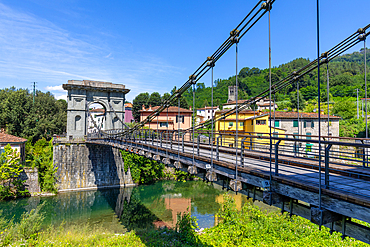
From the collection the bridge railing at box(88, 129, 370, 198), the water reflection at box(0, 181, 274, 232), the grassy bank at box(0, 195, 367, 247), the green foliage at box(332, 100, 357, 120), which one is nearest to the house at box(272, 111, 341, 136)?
the water reflection at box(0, 181, 274, 232)

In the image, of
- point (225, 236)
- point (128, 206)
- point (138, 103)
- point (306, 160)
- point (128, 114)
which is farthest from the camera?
point (128, 114)

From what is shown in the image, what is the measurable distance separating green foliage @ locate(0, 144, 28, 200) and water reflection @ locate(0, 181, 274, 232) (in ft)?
2.15

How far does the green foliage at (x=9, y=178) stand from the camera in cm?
1498

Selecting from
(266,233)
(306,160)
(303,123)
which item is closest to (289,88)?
(303,123)

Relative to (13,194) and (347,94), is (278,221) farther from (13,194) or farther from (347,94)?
(347,94)

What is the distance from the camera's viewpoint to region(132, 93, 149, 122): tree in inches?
1625

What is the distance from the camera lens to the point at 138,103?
43.3m

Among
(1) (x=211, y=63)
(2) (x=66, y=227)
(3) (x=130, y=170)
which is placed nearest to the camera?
(1) (x=211, y=63)

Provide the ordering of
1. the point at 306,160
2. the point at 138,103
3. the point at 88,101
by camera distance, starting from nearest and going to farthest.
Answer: the point at 306,160
the point at 88,101
the point at 138,103

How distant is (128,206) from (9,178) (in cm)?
797

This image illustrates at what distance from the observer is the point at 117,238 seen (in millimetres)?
9703

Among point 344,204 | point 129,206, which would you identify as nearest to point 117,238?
point 129,206

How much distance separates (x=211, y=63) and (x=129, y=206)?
11.3m

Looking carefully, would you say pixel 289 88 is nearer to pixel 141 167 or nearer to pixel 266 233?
pixel 141 167
